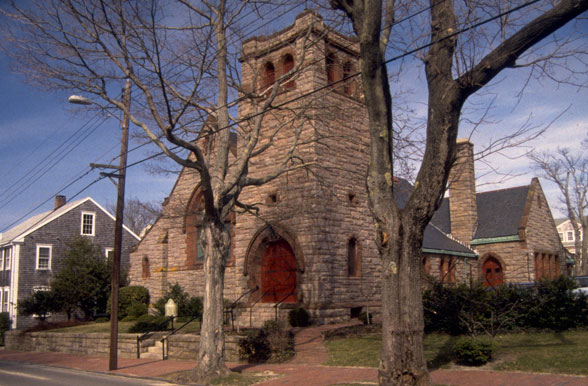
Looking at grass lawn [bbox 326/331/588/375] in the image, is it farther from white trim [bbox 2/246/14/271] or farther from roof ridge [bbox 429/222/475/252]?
white trim [bbox 2/246/14/271]

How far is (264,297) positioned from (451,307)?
8.30 m

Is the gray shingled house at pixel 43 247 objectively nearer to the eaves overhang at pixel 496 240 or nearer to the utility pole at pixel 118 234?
A: the utility pole at pixel 118 234

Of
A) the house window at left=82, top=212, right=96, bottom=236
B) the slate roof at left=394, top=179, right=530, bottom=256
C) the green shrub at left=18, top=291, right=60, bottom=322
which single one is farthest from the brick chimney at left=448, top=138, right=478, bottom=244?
the house window at left=82, top=212, right=96, bottom=236

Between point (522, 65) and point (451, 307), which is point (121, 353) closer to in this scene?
point (451, 307)

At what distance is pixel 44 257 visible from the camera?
3797cm

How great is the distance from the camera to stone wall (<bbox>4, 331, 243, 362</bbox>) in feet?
55.1

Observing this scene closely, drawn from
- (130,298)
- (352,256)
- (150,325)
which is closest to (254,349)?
(150,325)

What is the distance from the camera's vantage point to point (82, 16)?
12438mm

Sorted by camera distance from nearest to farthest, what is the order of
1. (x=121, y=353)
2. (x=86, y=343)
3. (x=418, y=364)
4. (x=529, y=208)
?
(x=418, y=364), (x=121, y=353), (x=86, y=343), (x=529, y=208)

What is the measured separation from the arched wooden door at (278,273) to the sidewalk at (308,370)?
3170mm

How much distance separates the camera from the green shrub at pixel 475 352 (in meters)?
11.6

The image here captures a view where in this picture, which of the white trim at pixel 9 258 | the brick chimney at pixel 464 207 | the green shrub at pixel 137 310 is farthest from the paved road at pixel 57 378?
the brick chimney at pixel 464 207

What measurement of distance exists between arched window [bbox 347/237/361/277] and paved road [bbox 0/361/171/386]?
31.4 feet

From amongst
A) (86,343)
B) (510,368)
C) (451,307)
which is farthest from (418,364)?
(86,343)
